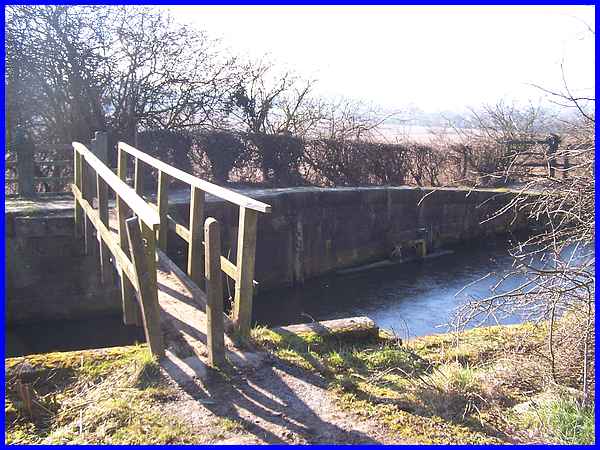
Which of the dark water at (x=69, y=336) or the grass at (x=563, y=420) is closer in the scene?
the grass at (x=563, y=420)

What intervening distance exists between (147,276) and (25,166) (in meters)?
6.84

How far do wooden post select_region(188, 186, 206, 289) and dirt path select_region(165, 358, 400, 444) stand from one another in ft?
5.01

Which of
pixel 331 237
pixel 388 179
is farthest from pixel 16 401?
pixel 388 179

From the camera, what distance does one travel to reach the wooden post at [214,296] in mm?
3607

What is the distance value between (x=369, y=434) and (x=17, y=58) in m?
10.1

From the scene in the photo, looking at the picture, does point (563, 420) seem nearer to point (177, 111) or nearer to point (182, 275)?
point (182, 275)

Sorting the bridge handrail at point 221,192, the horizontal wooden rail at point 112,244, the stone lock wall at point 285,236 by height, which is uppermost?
the bridge handrail at point 221,192

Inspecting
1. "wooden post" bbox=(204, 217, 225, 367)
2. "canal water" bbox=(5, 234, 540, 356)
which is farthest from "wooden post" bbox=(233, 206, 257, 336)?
"canal water" bbox=(5, 234, 540, 356)

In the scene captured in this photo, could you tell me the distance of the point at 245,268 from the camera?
13.1 ft

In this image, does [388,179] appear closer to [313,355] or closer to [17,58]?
[17,58]

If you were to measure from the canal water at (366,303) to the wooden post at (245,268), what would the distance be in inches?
110

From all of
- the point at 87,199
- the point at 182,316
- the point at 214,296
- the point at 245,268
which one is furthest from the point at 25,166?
the point at 214,296

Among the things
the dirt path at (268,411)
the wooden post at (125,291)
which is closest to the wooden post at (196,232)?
the wooden post at (125,291)

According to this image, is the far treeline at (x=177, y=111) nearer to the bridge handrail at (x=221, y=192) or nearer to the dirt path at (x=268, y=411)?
the bridge handrail at (x=221, y=192)
